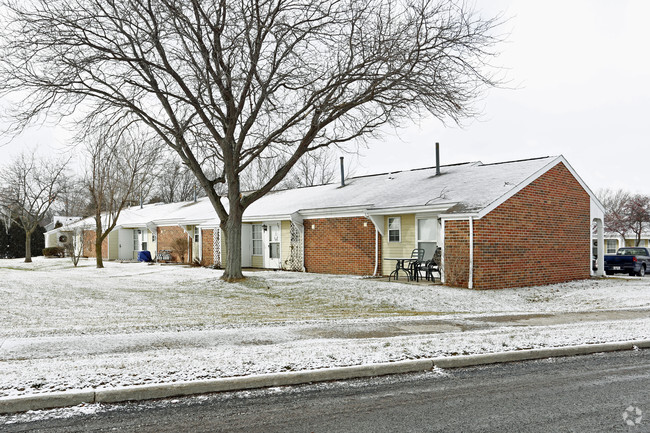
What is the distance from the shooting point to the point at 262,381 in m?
5.81

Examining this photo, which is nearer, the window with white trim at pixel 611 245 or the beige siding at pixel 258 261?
the beige siding at pixel 258 261

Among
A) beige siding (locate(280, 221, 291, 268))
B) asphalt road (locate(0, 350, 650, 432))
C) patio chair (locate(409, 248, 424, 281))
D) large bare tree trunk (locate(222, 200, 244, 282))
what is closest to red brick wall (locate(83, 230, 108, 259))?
beige siding (locate(280, 221, 291, 268))

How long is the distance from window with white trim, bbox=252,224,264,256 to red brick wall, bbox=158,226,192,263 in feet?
17.8

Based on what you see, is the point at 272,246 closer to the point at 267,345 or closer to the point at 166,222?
the point at 166,222

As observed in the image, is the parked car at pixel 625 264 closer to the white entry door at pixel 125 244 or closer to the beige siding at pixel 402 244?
the beige siding at pixel 402 244

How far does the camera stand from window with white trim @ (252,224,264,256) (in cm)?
2514

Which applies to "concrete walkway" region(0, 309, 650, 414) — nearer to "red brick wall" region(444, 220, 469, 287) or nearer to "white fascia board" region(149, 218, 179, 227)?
"red brick wall" region(444, 220, 469, 287)

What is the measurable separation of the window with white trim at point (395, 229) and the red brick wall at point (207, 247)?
35.6ft

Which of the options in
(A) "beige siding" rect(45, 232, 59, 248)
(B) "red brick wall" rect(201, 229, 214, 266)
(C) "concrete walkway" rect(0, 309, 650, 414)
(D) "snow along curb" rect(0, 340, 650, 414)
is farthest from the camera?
→ (A) "beige siding" rect(45, 232, 59, 248)

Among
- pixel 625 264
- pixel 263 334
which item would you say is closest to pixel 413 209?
pixel 263 334

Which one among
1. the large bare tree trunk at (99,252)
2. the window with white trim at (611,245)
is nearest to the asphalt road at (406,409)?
the large bare tree trunk at (99,252)

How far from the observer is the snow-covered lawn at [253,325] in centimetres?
626

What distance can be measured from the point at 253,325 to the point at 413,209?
9314mm

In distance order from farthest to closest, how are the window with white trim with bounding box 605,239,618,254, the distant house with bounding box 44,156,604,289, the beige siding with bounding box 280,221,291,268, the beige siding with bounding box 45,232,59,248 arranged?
the window with white trim with bounding box 605,239,618,254 → the beige siding with bounding box 45,232,59,248 → the beige siding with bounding box 280,221,291,268 → the distant house with bounding box 44,156,604,289
